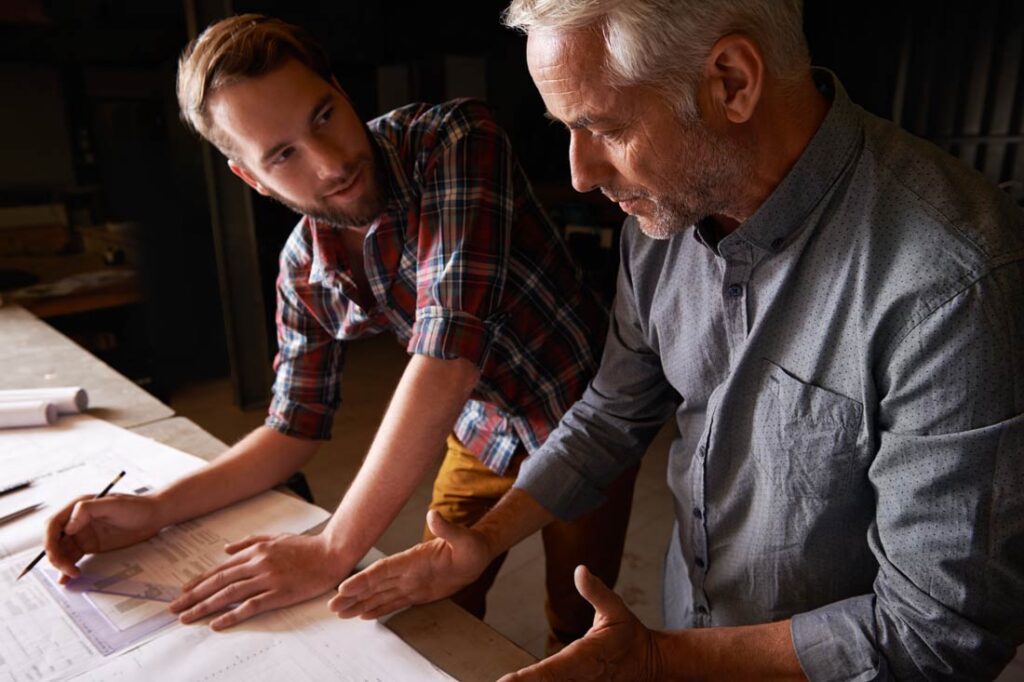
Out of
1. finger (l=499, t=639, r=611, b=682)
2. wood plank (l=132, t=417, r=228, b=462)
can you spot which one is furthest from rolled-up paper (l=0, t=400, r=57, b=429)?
finger (l=499, t=639, r=611, b=682)

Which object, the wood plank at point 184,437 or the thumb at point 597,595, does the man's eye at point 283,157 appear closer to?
the wood plank at point 184,437

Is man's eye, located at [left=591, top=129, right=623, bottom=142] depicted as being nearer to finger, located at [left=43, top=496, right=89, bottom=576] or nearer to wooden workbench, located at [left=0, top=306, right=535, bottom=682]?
wooden workbench, located at [left=0, top=306, right=535, bottom=682]

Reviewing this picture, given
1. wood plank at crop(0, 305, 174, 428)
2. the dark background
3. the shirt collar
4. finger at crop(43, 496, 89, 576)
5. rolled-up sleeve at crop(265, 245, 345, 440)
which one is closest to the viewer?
the shirt collar

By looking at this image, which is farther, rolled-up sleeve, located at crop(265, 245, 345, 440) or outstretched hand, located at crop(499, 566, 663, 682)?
rolled-up sleeve, located at crop(265, 245, 345, 440)

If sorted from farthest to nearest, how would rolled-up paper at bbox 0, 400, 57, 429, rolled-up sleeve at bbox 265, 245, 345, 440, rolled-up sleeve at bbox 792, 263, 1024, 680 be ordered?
rolled-up paper at bbox 0, 400, 57, 429, rolled-up sleeve at bbox 265, 245, 345, 440, rolled-up sleeve at bbox 792, 263, 1024, 680

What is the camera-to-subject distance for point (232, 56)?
1.03 meters

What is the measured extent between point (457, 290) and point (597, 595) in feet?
1.65

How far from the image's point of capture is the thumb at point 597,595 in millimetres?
788

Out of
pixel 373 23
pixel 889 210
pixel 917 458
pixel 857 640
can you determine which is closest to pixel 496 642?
pixel 857 640

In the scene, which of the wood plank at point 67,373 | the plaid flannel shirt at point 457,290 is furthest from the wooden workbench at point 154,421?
the plaid flannel shirt at point 457,290

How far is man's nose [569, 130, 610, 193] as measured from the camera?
0.87 meters

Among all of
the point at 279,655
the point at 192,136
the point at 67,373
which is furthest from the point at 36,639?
the point at 192,136

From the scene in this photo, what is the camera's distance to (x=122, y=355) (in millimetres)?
3957

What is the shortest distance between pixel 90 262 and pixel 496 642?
392 cm
